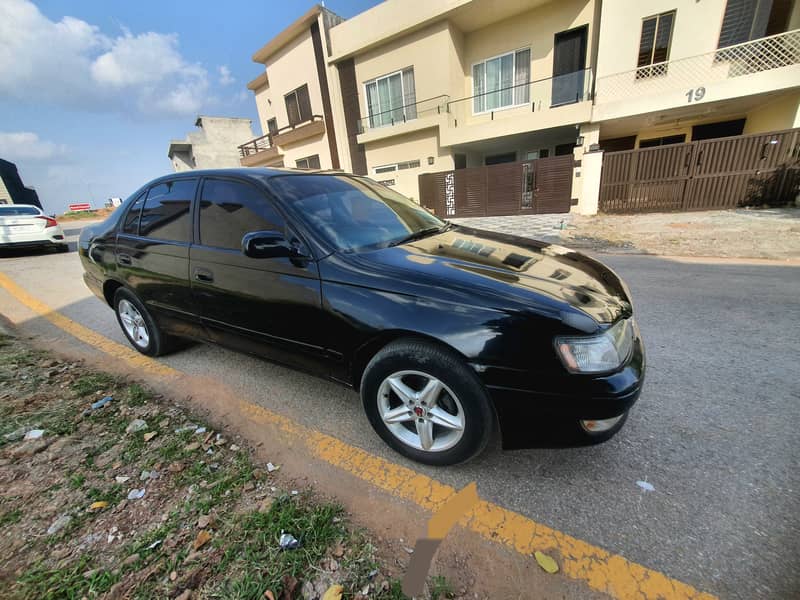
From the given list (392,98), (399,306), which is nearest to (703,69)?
(392,98)

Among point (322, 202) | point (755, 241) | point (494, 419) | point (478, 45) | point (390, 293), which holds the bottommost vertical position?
point (755, 241)

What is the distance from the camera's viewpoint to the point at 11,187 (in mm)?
29594

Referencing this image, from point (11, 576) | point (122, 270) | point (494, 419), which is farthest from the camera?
point (122, 270)

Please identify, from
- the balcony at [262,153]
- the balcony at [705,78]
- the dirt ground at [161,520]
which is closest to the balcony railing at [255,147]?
the balcony at [262,153]

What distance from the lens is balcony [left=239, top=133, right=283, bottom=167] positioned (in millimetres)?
20312

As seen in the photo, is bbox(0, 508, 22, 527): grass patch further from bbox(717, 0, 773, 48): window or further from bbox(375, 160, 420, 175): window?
bbox(717, 0, 773, 48): window

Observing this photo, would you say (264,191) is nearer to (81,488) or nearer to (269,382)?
(269,382)

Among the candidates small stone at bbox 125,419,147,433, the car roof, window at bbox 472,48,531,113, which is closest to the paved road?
small stone at bbox 125,419,147,433

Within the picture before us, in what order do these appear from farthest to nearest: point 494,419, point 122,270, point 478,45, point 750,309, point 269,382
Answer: point 478,45 → point 750,309 → point 122,270 → point 269,382 → point 494,419

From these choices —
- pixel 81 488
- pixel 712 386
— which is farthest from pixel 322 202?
pixel 712 386

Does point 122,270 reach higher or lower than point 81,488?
higher

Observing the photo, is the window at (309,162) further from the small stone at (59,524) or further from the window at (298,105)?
the small stone at (59,524)

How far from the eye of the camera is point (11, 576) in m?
1.35

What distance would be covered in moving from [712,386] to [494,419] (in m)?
1.81
